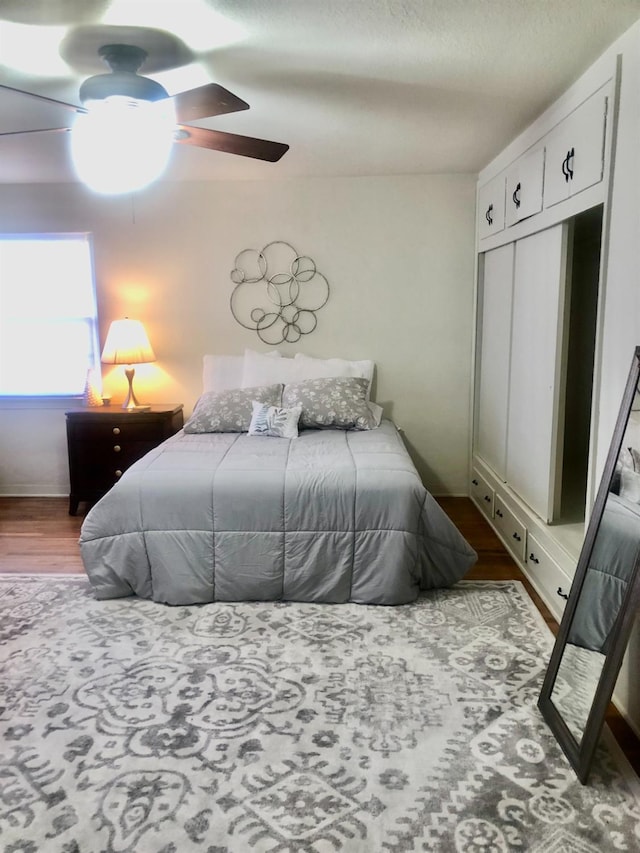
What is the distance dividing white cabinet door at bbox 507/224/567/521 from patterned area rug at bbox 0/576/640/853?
2.30ft

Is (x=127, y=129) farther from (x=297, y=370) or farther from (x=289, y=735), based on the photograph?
(x=289, y=735)

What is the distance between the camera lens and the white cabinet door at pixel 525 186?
2955mm

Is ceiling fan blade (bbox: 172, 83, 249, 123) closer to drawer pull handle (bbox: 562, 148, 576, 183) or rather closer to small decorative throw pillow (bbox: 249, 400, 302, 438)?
drawer pull handle (bbox: 562, 148, 576, 183)

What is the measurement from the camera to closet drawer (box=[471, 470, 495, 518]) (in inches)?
153

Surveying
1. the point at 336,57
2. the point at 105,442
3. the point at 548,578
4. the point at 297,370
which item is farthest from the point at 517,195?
the point at 105,442

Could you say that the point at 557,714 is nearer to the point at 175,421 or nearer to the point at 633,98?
the point at 633,98

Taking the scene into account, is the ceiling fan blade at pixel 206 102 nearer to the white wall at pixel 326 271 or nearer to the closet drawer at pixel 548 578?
the white wall at pixel 326 271

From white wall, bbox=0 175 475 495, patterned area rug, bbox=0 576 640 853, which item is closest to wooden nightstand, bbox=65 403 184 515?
white wall, bbox=0 175 475 495

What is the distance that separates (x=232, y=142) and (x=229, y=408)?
5.59ft

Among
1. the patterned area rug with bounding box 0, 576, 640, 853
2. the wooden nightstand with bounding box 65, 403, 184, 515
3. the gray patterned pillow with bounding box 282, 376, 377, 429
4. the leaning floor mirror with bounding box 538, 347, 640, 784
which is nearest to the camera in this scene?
the patterned area rug with bounding box 0, 576, 640, 853

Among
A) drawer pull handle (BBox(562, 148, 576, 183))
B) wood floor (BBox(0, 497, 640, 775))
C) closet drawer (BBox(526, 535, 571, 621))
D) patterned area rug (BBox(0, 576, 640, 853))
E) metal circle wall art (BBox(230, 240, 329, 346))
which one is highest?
drawer pull handle (BBox(562, 148, 576, 183))

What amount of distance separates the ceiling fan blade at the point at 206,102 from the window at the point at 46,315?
2476 mm

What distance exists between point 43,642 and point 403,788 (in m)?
1.61

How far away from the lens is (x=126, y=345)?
4199 mm
